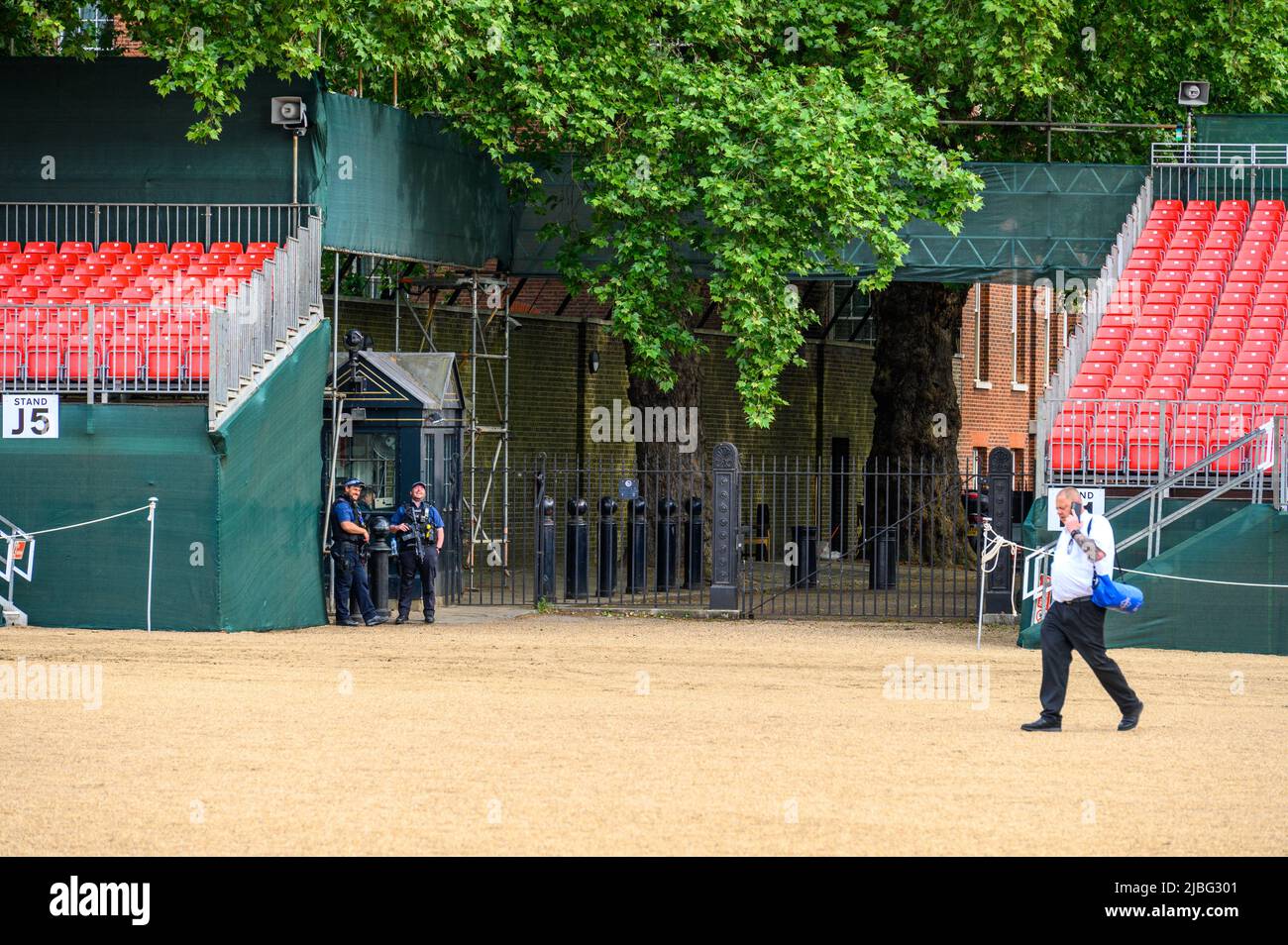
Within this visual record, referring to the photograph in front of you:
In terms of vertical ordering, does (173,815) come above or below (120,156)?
below

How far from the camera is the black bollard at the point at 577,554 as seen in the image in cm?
2733

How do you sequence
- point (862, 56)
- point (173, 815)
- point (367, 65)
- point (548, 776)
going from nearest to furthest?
point (173, 815) < point (548, 776) < point (367, 65) < point (862, 56)

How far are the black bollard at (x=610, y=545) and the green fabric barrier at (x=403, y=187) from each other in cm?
440

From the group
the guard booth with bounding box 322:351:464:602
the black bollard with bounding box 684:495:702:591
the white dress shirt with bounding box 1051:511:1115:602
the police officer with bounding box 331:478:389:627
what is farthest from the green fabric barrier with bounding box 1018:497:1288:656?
the guard booth with bounding box 322:351:464:602

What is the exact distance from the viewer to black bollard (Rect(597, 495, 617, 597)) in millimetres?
26641

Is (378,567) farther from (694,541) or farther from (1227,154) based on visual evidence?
(1227,154)

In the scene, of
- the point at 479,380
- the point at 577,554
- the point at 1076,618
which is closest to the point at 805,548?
the point at 577,554

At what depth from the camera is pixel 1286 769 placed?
42.9 ft

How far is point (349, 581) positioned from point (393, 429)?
3134 mm

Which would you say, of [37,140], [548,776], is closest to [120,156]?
[37,140]

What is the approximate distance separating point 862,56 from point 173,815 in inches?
847

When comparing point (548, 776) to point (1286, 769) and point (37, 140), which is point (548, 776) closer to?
point (1286, 769)

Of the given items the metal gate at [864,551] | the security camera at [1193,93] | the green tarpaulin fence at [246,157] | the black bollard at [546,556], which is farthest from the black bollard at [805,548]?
the security camera at [1193,93]

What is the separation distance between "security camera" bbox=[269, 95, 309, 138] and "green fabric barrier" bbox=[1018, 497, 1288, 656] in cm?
1187
